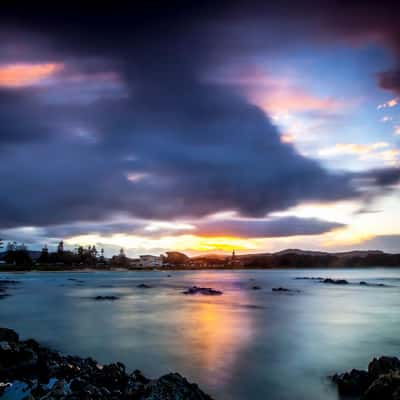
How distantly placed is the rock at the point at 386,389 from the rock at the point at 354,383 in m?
1.79

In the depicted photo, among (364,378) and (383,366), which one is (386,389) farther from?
(364,378)

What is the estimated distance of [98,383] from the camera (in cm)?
769

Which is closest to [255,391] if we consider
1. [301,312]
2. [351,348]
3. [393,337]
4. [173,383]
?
[173,383]

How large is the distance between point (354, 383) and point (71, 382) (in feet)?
22.1

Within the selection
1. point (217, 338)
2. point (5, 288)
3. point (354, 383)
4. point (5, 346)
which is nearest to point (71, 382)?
point (5, 346)

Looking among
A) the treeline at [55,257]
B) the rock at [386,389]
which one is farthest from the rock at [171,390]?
the treeline at [55,257]

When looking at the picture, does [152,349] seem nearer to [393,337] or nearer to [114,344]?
[114,344]

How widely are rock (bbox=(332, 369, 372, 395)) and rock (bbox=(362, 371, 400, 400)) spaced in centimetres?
179

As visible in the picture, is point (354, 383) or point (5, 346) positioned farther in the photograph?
point (5, 346)

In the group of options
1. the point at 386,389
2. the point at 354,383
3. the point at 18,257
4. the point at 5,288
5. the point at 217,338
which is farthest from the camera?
the point at 18,257

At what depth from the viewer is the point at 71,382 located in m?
6.37

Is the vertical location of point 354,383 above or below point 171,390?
below

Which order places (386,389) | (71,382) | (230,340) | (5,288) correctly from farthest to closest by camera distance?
(5,288) < (230,340) < (386,389) < (71,382)

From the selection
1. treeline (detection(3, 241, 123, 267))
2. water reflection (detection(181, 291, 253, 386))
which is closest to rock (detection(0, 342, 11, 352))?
water reflection (detection(181, 291, 253, 386))
